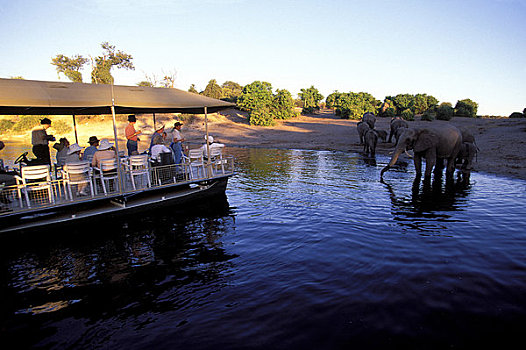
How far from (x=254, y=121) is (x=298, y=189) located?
3167 centimetres

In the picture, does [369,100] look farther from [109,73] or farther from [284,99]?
[109,73]

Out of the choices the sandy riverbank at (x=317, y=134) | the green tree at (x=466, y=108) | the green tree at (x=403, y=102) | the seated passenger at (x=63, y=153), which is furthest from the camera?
the green tree at (x=403, y=102)

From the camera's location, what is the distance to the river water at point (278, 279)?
15.2ft

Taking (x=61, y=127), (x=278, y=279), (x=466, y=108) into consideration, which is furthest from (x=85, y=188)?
(x=466, y=108)

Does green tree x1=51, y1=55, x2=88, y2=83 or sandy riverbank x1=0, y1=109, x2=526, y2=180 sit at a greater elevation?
green tree x1=51, y1=55, x2=88, y2=83

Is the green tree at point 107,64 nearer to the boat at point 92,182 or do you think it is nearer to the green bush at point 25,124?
the green bush at point 25,124

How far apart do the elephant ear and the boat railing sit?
9.35 meters

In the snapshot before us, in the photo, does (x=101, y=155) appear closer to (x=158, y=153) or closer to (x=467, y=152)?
(x=158, y=153)

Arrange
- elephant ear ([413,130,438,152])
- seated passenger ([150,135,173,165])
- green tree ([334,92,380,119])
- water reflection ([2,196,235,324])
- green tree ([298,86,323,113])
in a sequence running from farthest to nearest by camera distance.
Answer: green tree ([298,86,323,113]) → green tree ([334,92,380,119]) → elephant ear ([413,130,438,152]) → seated passenger ([150,135,173,165]) → water reflection ([2,196,235,324])

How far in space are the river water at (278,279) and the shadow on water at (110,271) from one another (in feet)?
0.10

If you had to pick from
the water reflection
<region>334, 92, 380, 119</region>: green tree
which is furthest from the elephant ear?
<region>334, 92, 380, 119</region>: green tree

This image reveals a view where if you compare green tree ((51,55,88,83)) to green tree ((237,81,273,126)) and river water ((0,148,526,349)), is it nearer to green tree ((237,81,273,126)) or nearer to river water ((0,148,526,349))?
green tree ((237,81,273,126))

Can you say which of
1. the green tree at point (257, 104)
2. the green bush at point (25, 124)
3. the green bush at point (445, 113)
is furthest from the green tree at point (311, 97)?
the green bush at point (25, 124)

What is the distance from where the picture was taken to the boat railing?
26.1 feet
